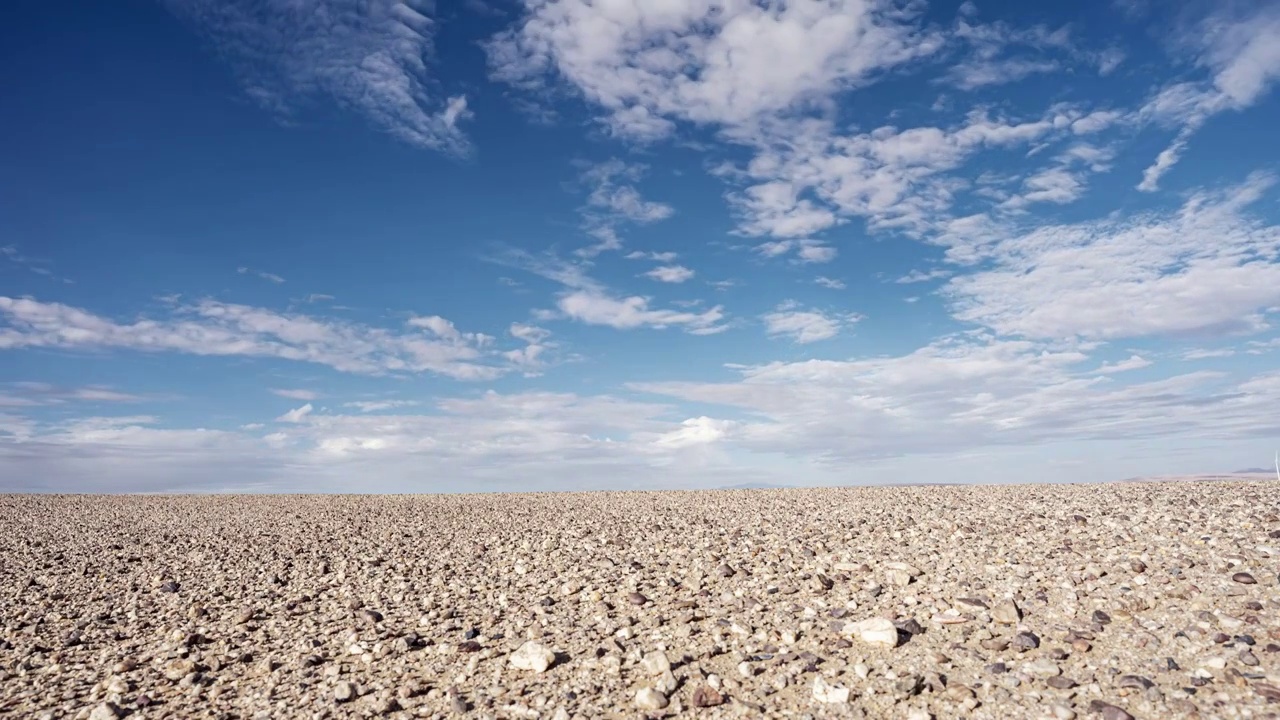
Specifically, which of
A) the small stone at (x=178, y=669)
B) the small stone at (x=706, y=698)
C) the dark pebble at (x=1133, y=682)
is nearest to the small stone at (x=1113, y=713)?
the dark pebble at (x=1133, y=682)

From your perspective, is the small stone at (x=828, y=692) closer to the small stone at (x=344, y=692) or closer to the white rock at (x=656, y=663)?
the white rock at (x=656, y=663)

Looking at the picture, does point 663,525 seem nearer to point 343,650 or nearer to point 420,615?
→ point 420,615

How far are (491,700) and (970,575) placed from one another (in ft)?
17.6

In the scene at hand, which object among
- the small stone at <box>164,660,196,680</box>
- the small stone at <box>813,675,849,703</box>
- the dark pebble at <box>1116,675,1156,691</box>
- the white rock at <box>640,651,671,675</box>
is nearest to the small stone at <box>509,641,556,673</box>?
the white rock at <box>640,651,671,675</box>

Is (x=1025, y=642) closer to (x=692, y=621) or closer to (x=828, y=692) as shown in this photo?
(x=828, y=692)

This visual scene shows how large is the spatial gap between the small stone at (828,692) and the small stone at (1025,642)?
1731mm

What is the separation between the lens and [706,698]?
5391 mm

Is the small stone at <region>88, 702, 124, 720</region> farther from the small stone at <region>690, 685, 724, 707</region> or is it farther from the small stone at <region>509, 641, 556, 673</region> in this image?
the small stone at <region>690, 685, 724, 707</region>

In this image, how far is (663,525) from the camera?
13.2m

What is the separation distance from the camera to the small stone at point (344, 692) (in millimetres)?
5793

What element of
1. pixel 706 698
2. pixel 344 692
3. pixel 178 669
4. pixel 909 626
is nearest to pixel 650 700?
pixel 706 698

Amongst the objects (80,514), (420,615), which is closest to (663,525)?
(420,615)

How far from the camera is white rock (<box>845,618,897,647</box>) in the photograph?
625 centimetres

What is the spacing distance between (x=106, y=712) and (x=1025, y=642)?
24.4 ft
